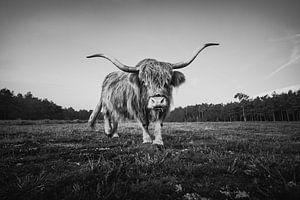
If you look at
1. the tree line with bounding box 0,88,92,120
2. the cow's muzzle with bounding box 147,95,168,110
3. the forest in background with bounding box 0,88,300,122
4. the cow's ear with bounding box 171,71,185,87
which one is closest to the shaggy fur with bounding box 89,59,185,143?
the cow's ear with bounding box 171,71,185,87

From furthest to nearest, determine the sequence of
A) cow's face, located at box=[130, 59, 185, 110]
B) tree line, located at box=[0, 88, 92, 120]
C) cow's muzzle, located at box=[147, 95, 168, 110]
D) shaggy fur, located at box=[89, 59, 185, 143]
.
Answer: tree line, located at box=[0, 88, 92, 120]
shaggy fur, located at box=[89, 59, 185, 143]
cow's face, located at box=[130, 59, 185, 110]
cow's muzzle, located at box=[147, 95, 168, 110]

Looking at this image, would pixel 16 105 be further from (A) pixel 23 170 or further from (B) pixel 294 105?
(B) pixel 294 105

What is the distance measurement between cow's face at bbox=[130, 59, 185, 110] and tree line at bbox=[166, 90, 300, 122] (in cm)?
4112

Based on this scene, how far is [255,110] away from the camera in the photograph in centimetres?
7956

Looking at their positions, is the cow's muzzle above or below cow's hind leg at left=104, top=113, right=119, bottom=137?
above

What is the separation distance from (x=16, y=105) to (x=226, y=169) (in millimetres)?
77406

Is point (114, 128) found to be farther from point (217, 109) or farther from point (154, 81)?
point (217, 109)

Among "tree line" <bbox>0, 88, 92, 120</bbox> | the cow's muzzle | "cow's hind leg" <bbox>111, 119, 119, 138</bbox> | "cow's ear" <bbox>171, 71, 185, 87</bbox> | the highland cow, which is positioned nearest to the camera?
the cow's muzzle

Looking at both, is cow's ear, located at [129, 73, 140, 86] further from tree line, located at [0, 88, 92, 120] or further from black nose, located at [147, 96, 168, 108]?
tree line, located at [0, 88, 92, 120]

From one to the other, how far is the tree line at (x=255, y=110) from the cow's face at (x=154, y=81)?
4112cm

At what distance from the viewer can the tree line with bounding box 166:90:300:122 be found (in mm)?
70875

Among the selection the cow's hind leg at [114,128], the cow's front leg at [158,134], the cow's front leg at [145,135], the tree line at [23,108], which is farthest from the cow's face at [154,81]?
the tree line at [23,108]

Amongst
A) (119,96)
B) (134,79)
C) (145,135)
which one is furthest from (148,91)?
(119,96)

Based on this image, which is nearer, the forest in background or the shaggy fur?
the shaggy fur
